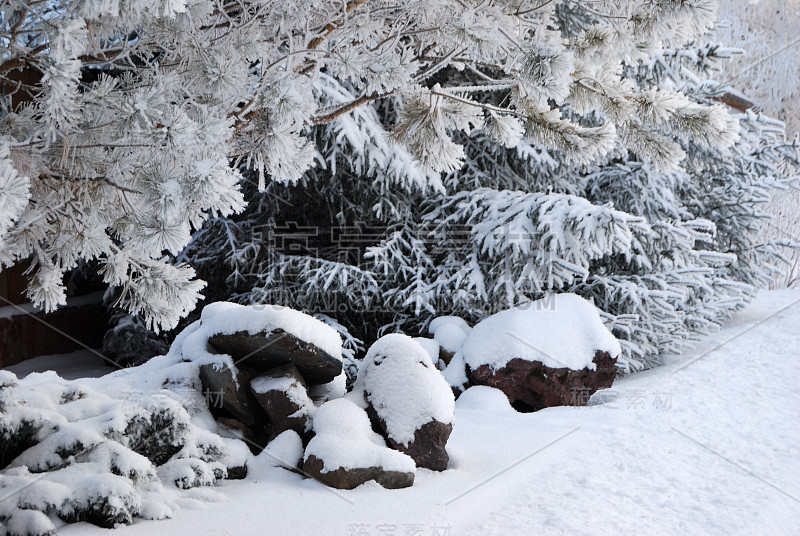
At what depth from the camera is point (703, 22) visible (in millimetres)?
2443

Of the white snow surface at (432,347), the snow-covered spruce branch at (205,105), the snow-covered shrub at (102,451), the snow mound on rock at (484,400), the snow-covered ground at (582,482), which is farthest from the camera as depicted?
the white snow surface at (432,347)

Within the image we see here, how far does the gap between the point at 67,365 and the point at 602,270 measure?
5596mm

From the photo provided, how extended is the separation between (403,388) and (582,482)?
109cm

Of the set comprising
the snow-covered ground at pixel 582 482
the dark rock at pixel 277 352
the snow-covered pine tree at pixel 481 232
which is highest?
the snow-covered pine tree at pixel 481 232

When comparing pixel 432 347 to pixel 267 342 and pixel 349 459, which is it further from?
pixel 349 459

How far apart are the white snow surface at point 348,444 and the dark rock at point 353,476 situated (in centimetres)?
2

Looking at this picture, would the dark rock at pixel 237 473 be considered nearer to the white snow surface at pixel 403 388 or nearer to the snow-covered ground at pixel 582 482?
the snow-covered ground at pixel 582 482

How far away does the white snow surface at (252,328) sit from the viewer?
12.4 feet

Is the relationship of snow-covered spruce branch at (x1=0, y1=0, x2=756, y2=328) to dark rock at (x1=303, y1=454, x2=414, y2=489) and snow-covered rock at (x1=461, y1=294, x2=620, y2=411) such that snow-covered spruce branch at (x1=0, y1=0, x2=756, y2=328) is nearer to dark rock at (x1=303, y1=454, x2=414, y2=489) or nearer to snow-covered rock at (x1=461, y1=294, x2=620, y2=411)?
dark rock at (x1=303, y1=454, x2=414, y2=489)

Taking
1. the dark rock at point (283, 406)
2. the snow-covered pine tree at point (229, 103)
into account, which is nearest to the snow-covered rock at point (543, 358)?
the dark rock at point (283, 406)

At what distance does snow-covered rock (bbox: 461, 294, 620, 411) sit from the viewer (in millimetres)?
5098

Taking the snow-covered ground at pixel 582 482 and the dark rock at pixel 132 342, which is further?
the dark rock at pixel 132 342

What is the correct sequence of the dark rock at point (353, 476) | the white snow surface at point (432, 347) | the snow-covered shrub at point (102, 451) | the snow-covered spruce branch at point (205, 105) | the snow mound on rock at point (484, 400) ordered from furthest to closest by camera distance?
the white snow surface at point (432, 347) → the snow mound on rock at point (484, 400) → the dark rock at point (353, 476) → the snow-covered shrub at point (102, 451) → the snow-covered spruce branch at point (205, 105)

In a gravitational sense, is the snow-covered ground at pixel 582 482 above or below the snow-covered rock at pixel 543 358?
below
